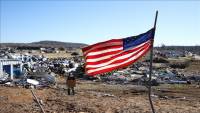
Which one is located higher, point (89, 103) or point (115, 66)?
point (115, 66)

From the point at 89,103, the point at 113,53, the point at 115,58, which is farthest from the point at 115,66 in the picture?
the point at 89,103

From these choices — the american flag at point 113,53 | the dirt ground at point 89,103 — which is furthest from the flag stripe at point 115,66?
the dirt ground at point 89,103

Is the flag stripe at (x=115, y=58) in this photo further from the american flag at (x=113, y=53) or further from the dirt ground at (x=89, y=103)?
the dirt ground at (x=89, y=103)

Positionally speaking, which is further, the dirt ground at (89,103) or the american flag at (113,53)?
the dirt ground at (89,103)

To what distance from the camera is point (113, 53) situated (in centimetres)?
878

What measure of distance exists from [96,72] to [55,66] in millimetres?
38324

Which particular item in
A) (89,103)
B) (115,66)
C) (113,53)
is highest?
(113,53)

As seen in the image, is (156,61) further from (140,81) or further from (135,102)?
Result: (135,102)

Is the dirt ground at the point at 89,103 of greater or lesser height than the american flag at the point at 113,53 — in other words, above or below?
below

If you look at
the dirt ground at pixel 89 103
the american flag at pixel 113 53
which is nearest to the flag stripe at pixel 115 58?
the american flag at pixel 113 53

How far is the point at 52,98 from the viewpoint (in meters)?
21.9

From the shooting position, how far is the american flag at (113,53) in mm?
8648

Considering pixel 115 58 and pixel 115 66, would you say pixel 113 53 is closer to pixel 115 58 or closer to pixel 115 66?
pixel 115 58

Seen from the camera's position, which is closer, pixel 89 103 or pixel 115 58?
pixel 115 58
